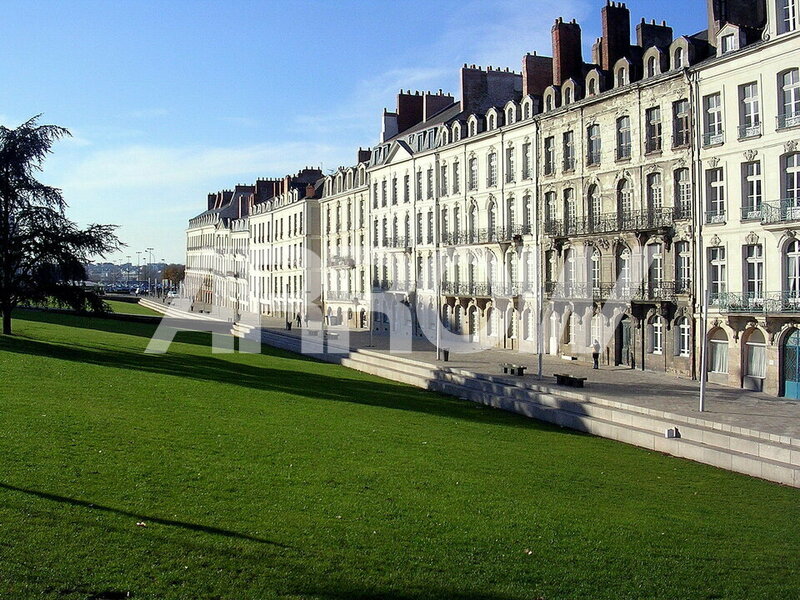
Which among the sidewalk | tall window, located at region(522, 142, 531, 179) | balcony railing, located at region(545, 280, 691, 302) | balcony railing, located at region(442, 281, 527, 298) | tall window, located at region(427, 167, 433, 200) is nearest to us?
the sidewalk

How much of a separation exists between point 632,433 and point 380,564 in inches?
543

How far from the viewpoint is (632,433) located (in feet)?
71.3

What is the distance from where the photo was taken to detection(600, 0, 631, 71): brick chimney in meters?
38.4

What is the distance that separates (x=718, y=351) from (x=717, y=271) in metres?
3.34

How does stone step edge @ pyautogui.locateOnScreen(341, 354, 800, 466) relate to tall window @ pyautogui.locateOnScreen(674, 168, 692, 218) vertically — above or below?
below

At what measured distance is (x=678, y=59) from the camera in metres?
33.6

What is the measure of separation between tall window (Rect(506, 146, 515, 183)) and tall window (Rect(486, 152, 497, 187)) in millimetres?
1475

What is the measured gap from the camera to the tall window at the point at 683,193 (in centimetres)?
3316

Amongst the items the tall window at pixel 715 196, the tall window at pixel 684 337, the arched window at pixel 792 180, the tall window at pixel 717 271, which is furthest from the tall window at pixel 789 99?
the tall window at pixel 684 337

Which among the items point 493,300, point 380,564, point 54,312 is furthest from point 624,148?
point 54,312

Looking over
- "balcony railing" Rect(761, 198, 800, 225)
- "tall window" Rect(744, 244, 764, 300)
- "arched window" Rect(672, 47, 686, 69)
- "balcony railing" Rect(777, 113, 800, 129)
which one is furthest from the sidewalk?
"arched window" Rect(672, 47, 686, 69)

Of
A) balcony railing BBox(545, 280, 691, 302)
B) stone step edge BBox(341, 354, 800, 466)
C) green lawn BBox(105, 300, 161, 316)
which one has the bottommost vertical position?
stone step edge BBox(341, 354, 800, 466)

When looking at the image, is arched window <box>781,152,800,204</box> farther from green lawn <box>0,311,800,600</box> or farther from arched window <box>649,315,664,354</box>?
green lawn <box>0,311,800,600</box>

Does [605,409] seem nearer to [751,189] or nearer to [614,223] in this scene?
[751,189]
